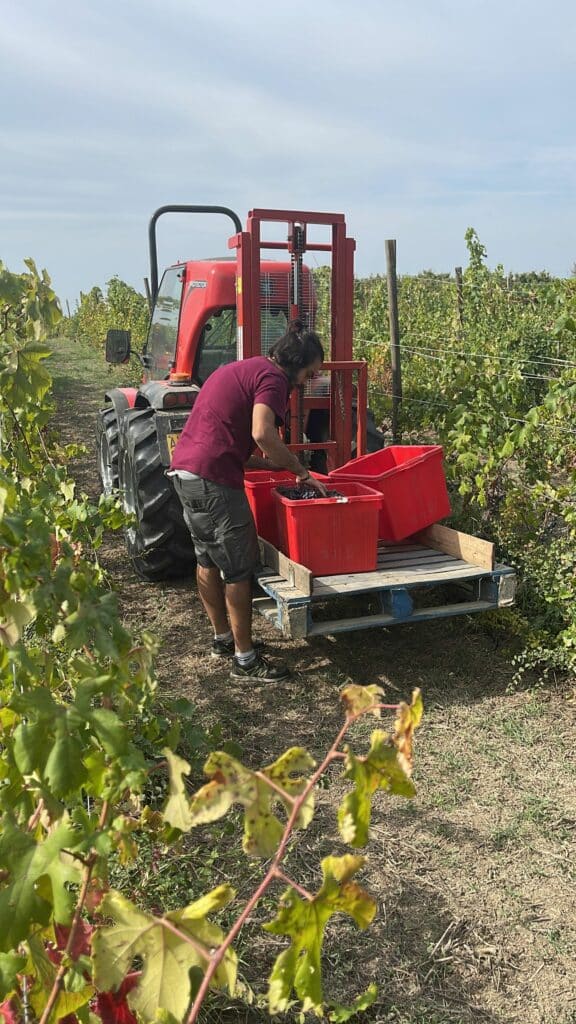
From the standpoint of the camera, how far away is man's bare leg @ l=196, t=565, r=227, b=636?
13.2ft

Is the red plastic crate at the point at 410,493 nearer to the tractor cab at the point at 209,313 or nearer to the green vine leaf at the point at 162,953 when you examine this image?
the tractor cab at the point at 209,313

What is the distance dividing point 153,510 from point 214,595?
0.85 metres

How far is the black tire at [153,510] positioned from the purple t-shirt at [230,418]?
0.96 meters

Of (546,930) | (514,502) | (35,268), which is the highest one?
(35,268)

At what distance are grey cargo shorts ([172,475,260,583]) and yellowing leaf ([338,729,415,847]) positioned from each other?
8.63 feet

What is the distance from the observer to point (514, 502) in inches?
167

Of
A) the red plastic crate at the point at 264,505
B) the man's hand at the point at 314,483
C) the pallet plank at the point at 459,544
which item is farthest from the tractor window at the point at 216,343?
the pallet plank at the point at 459,544

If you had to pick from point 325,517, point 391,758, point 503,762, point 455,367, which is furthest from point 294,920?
point 455,367

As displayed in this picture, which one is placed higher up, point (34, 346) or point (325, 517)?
point (34, 346)

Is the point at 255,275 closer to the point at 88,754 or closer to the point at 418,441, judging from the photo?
the point at 418,441

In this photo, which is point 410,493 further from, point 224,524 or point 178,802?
point 178,802

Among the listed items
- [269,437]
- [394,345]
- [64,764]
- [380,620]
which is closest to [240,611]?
[380,620]

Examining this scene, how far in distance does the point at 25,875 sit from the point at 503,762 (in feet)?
7.71

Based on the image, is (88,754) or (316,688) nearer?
(88,754)
